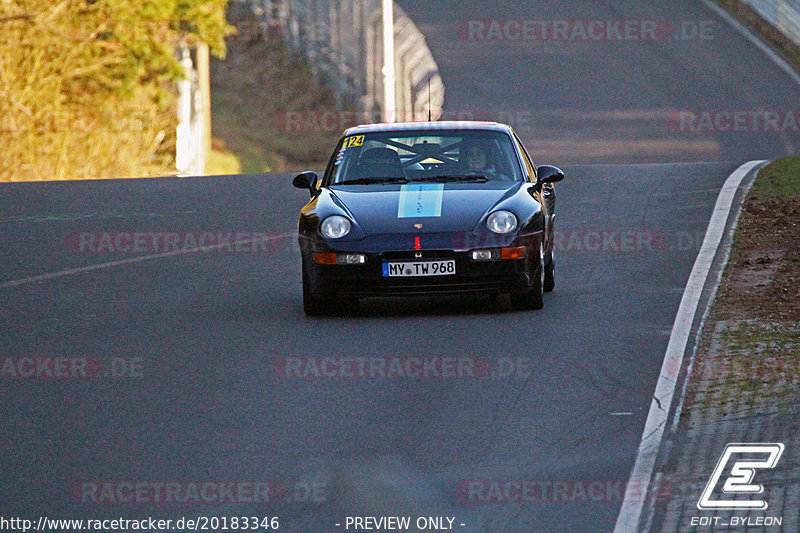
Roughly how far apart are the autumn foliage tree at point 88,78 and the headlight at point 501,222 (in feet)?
59.9

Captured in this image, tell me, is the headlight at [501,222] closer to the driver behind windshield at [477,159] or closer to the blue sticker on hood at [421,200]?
the blue sticker on hood at [421,200]

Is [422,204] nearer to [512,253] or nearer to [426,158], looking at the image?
[512,253]

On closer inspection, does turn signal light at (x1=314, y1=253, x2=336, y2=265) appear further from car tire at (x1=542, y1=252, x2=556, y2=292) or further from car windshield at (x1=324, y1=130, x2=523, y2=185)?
car tire at (x1=542, y1=252, x2=556, y2=292)

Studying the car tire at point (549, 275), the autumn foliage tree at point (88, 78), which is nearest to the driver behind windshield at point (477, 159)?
the car tire at point (549, 275)

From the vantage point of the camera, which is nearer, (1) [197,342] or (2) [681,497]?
(2) [681,497]

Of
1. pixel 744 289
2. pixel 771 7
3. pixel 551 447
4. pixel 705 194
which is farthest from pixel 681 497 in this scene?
pixel 771 7

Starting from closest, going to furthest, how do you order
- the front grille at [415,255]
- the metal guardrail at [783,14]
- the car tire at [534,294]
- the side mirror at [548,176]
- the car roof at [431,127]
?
the front grille at [415,255], the car tire at [534,294], the side mirror at [548,176], the car roof at [431,127], the metal guardrail at [783,14]

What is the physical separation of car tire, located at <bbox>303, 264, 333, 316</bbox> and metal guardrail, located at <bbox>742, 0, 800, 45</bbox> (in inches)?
1440

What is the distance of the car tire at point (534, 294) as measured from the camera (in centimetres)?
1100

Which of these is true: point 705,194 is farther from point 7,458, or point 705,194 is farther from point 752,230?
point 7,458

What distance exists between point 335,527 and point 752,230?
369 inches

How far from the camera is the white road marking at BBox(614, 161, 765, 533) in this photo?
6274 millimetres

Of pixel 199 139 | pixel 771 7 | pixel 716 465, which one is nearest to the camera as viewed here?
pixel 716 465

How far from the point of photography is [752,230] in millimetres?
14656
